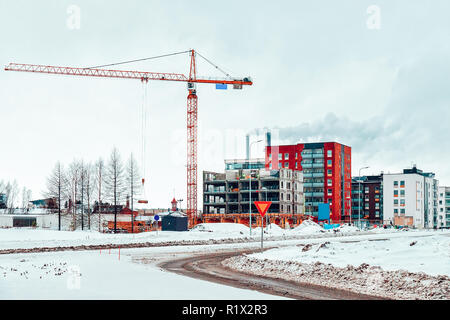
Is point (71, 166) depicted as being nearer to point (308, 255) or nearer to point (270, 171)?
point (270, 171)

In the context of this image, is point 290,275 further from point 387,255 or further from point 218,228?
point 218,228

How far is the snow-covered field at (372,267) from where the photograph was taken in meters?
16.8

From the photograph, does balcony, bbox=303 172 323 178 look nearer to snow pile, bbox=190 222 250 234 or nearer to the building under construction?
the building under construction

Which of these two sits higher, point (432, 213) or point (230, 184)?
point (230, 184)

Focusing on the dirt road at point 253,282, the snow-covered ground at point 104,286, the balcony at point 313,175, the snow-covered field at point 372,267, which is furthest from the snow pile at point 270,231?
the balcony at point 313,175

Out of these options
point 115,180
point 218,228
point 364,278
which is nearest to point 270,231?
point 218,228

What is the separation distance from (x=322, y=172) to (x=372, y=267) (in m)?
150

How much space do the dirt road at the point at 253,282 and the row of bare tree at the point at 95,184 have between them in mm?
52781

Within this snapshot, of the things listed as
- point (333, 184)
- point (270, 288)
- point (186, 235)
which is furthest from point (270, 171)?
point (270, 288)

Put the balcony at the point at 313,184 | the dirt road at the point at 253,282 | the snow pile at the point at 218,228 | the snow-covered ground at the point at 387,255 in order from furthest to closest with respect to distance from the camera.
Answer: the balcony at the point at 313,184 → the snow pile at the point at 218,228 → the snow-covered ground at the point at 387,255 → the dirt road at the point at 253,282

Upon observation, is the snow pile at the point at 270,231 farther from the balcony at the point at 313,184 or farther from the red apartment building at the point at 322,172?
the balcony at the point at 313,184

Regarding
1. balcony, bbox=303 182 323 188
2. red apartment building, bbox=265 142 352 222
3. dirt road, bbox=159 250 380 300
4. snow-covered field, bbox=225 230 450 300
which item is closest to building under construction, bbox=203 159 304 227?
red apartment building, bbox=265 142 352 222

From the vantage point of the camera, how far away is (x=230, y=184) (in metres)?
127
